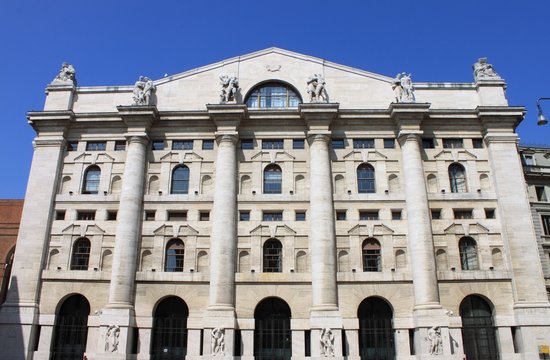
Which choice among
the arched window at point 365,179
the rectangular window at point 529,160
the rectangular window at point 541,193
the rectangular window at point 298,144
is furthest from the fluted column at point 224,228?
the rectangular window at point 529,160

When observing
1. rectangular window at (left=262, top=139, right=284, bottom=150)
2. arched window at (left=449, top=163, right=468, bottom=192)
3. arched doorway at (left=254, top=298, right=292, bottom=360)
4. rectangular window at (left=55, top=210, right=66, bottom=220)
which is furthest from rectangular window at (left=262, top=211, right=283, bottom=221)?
rectangular window at (left=55, top=210, right=66, bottom=220)

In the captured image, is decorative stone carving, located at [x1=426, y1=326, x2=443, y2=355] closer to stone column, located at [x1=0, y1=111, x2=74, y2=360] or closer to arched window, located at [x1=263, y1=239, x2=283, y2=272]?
arched window, located at [x1=263, y1=239, x2=283, y2=272]

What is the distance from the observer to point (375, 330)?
37.1 m

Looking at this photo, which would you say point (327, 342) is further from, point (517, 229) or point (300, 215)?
point (517, 229)

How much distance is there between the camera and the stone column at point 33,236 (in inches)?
1439

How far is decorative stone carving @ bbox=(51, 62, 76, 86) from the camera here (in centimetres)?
4450

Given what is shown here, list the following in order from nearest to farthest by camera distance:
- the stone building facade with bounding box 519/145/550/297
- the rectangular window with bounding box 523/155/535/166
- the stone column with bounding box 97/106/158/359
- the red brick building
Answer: the stone column with bounding box 97/106/158/359
the red brick building
the stone building facade with bounding box 519/145/550/297
the rectangular window with bounding box 523/155/535/166

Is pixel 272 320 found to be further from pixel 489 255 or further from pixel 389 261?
pixel 489 255

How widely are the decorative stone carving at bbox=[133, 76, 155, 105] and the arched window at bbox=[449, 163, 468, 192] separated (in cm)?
2553

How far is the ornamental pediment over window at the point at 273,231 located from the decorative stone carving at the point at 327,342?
25.3 ft

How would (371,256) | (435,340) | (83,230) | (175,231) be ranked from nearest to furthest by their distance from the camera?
(435,340) → (371,256) → (175,231) → (83,230)

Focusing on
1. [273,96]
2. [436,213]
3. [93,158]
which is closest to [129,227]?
[93,158]

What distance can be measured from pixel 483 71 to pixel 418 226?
51.4 feet

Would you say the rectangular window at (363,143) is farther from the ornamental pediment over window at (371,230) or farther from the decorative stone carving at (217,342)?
Result: the decorative stone carving at (217,342)
